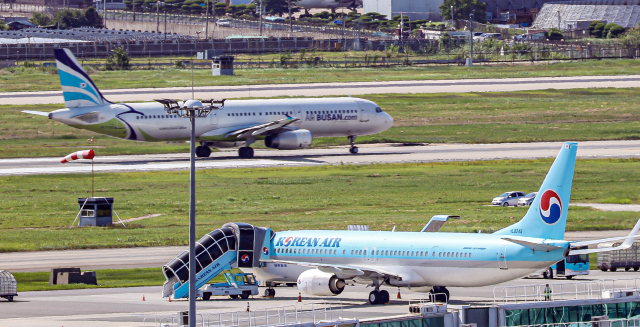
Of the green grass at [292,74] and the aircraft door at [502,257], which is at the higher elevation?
the green grass at [292,74]

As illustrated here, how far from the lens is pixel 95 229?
73000mm

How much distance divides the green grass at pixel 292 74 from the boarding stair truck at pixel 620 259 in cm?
10645

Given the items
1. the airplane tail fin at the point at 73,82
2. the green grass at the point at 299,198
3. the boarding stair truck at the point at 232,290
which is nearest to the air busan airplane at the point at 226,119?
the airplane tail fin at the point at 73,82

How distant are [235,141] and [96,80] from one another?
6361 centimetres

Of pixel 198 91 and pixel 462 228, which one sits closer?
pixel 462 228

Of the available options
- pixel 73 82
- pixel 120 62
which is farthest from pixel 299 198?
pixel 120 62

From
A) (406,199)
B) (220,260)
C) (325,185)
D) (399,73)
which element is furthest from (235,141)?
(399,73)

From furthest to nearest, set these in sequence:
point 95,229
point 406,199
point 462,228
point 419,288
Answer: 1. point 406,199
2. point 95,229
3. point 462,228
4. point 419,288

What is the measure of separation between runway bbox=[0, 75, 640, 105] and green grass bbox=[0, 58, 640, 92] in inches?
199

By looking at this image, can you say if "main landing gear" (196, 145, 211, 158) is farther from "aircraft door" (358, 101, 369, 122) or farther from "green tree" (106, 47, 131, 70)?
"green tree" (106, 47, 131, 70)

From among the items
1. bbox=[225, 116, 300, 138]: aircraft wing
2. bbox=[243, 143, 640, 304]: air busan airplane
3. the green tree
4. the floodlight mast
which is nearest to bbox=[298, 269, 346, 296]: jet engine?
bbox=[243, 143, 640, 304]: air busan airplane

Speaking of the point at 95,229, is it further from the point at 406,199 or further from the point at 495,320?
the point at 495,320

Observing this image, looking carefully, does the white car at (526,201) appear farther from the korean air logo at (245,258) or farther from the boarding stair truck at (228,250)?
the korean air logo at (245,258)

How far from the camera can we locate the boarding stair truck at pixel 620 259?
59625mm
